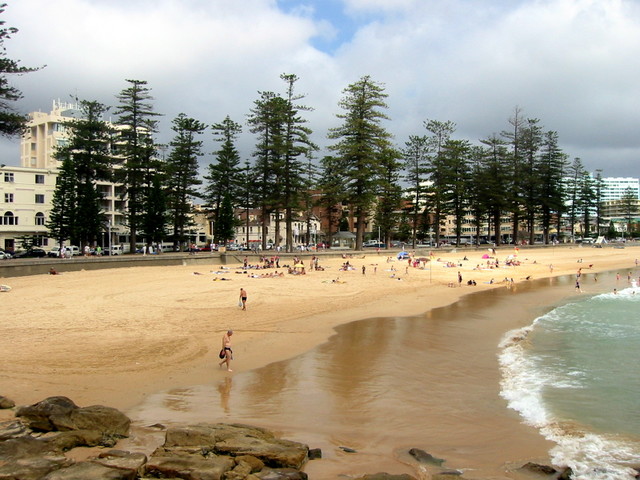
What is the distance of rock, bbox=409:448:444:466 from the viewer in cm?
659

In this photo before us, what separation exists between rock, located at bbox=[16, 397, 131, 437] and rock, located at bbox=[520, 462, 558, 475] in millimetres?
5550

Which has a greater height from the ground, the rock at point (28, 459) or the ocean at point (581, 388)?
the rock at point (28, 459)

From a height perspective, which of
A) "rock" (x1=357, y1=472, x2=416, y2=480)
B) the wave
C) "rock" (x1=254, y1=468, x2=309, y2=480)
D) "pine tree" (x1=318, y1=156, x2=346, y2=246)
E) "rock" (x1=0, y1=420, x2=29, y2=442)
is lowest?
the wave

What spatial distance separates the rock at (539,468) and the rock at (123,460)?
492cm

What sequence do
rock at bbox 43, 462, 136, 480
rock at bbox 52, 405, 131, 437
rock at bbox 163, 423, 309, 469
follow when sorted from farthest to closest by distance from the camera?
rock at bbox 52, 405, 131, 437
rock at bbox 163, 423, 309, 469
rock at bbox 43, 462, 136, 480

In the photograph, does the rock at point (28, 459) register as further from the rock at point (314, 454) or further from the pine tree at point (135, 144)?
the pine tree at point (135, 144)

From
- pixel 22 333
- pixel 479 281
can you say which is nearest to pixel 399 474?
pixel 22 333

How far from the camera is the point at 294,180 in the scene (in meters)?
43.9

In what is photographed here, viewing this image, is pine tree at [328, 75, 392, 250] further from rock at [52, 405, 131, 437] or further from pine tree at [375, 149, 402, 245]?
rock at [52, 405, 131, 437]

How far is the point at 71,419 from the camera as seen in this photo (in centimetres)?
682

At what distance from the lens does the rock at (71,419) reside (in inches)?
264

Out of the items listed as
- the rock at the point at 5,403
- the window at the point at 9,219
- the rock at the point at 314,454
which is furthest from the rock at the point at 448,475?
the window at the point at 9,219

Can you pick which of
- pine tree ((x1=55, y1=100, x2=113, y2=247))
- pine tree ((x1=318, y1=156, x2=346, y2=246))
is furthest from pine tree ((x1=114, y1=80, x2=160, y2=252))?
pine tree ((x1=318, y1=156, x2=346, y2=246))

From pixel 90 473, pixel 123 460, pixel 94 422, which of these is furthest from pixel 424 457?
pixel 94 422
